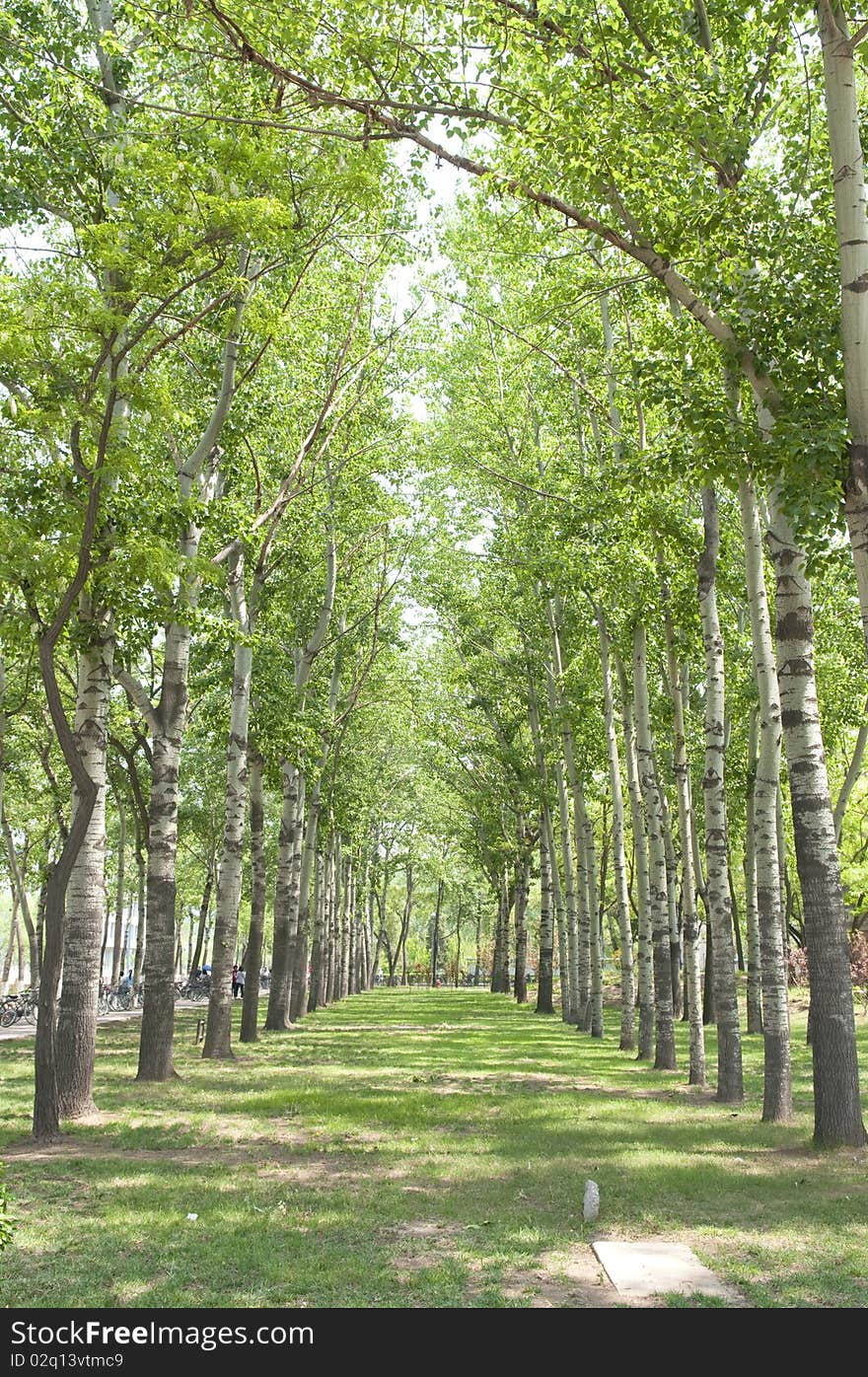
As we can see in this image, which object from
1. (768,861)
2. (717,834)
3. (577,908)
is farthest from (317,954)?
(768,861)

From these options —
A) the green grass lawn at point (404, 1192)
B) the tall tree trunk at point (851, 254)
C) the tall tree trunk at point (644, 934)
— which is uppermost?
the tall tree trunk at point (851, 254)

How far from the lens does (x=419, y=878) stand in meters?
70.5

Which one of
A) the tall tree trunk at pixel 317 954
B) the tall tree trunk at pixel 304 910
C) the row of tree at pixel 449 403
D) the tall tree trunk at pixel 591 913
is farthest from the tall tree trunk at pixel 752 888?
the tall tree trunk at pixel 317 954

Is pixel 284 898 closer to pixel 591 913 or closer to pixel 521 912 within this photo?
pixel 591 913

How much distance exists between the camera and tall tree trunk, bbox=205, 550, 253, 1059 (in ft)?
55.3

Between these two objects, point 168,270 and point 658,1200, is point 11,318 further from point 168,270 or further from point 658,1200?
point 658,1200

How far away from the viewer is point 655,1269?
19.9ft

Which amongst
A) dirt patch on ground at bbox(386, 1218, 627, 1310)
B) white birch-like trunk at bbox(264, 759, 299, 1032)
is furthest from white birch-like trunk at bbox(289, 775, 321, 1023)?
dirt patch on ground at bbox(386, 1218, 627, 1310)

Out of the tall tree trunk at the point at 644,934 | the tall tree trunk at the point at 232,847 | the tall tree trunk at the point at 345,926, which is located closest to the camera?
the tall tree trunk at the point at 232,847

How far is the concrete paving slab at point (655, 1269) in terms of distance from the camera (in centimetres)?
570

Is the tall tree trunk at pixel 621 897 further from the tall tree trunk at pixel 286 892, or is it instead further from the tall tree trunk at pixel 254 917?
the tall tree trunk at pixel 254 917

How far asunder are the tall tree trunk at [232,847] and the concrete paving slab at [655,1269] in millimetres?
10977

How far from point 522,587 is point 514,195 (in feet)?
50.0
